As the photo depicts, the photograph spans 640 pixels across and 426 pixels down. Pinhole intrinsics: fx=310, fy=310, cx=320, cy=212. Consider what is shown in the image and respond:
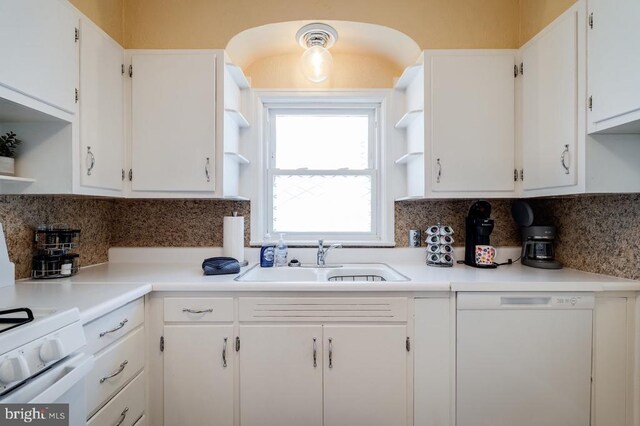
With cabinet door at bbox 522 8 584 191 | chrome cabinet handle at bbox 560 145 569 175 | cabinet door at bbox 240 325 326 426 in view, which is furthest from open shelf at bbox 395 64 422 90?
cabinet door at bbox 240 325 326 426

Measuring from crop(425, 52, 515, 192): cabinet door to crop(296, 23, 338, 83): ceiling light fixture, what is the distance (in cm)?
67

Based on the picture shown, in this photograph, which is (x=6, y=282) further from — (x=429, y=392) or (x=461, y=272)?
(x=461, y=272)

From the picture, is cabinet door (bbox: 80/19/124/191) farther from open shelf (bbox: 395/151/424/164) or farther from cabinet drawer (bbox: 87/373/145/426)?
open shelf (bbox: 395/151/424/164)

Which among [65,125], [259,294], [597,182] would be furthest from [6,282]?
[597,182]

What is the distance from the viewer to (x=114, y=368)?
1.28 m

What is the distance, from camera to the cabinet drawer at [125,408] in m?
1.21

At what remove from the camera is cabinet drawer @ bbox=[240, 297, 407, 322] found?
4.96 ft

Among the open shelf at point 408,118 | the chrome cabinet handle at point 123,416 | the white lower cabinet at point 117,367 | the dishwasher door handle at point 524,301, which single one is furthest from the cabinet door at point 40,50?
the dishwasher door handle at point 524,301

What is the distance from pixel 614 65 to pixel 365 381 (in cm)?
178

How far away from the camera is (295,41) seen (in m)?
2.10

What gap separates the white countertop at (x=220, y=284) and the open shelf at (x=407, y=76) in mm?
1228

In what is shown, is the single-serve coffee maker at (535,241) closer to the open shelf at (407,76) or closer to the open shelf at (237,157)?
the open shelf at (407,76)

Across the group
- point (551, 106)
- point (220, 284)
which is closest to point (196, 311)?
point (220, 284)

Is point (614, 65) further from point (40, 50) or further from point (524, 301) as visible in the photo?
point (40, 50)
